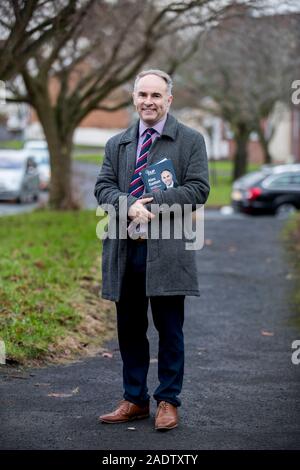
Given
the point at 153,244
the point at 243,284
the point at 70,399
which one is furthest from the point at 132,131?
the point at 243,284

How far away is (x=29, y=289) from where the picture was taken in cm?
1034

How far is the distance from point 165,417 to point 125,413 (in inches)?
11.3

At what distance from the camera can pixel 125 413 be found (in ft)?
20.8

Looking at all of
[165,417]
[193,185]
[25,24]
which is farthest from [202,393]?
[25,24]

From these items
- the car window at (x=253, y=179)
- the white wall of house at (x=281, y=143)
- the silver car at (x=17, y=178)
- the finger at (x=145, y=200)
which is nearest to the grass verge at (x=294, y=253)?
the finger at (x=145, y=200)

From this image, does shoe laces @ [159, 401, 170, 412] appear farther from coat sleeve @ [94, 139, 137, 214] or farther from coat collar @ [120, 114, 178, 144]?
coat collar @ [120, 114, 178, 144]

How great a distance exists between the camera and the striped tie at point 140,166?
247 inches

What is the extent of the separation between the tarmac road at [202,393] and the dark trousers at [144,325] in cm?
21

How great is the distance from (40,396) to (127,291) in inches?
43.4

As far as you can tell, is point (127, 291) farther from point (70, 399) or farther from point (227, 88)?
point (227, 88)

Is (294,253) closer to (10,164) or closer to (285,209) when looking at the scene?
(285,209)

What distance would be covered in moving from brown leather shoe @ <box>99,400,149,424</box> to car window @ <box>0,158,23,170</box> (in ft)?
104
